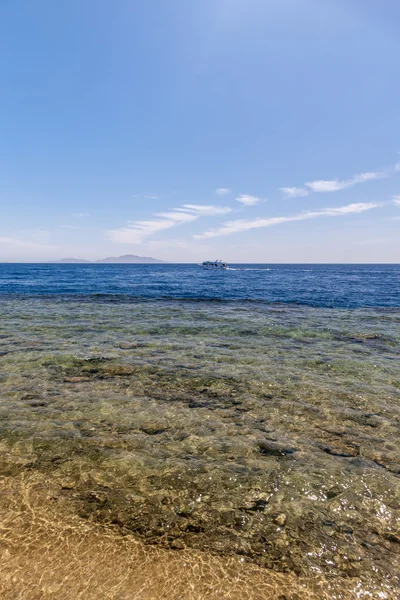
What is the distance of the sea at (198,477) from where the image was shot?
3.65 m

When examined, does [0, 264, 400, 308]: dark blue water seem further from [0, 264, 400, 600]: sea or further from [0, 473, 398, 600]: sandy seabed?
[0, 473, 398, 600]: sandy seabed

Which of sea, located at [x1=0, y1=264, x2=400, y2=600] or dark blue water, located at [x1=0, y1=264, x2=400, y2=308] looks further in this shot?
dark blue water, located at [x1=0, y1=264, x2=400, y2=308]

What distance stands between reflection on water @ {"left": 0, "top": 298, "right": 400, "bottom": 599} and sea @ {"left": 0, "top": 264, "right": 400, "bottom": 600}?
1.2 inches

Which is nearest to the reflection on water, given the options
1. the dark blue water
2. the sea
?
the sea

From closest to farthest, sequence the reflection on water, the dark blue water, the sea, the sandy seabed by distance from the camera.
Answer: the sandy seabed < the sea < the reflection on water < the dark blue water

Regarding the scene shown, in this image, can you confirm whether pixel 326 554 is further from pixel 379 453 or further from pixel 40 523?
pixel 40 523

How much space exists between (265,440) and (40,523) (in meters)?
4.53

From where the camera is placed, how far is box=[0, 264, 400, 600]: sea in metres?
3.65

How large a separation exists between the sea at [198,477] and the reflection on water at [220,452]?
3 cm

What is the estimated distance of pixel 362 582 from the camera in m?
3.60

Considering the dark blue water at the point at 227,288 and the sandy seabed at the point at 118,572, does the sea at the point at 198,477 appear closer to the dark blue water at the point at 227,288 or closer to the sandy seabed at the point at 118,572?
the sandy seabed at the point at 118,572

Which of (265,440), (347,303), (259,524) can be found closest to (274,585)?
(259,524)

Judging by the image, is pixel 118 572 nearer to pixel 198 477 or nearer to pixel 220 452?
pixel 198 477

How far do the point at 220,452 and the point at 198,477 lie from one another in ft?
3.11
